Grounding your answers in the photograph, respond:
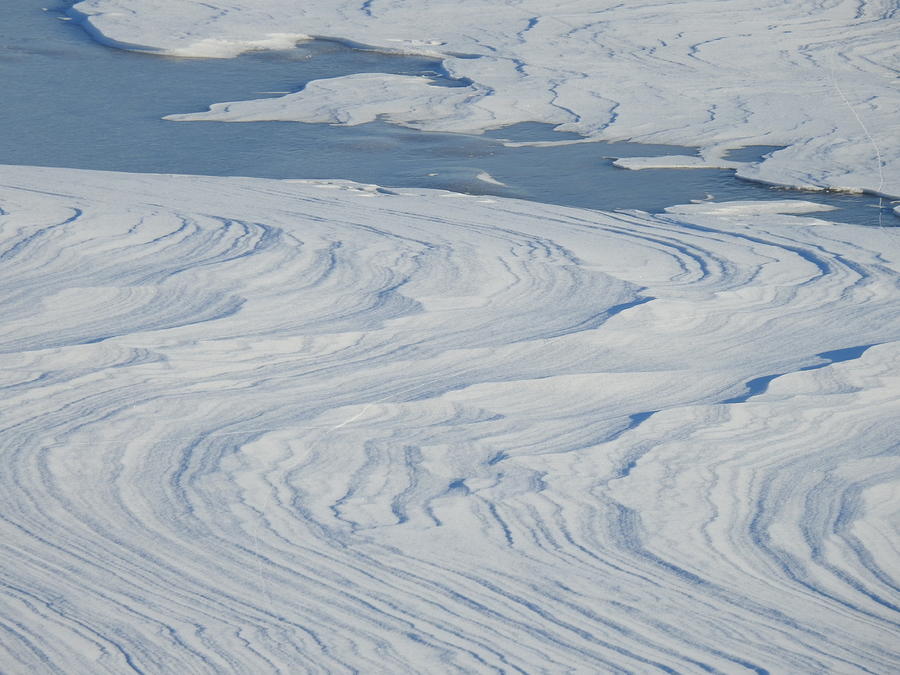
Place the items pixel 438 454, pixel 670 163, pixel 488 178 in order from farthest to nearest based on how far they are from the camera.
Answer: pixel 670 163
pixel 488 178
pixel 438 454

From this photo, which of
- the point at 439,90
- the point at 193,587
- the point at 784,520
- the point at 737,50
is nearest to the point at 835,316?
the point at 784,520

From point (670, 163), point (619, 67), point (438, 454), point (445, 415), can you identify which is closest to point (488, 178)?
point (670, 163)

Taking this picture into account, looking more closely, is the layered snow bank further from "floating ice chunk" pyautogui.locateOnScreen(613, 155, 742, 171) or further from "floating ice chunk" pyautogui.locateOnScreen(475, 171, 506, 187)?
"floating ice chunk" pyautogui.locateOnScreen(475, 171, 506, 187)

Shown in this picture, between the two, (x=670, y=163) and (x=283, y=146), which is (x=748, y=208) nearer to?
(x=670, y=163)

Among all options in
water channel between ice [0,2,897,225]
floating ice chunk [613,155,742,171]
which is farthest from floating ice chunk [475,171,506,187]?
floating ice chunk [613,155,742,171]

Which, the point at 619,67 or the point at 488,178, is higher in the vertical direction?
the point at 619,67

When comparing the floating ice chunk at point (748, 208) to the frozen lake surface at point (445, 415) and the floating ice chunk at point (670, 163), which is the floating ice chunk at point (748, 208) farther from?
the floating ice chunk at point (670, 163)

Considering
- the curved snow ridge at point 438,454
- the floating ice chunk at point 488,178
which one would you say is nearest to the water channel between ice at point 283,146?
the floating ice chunk at point 488,178
